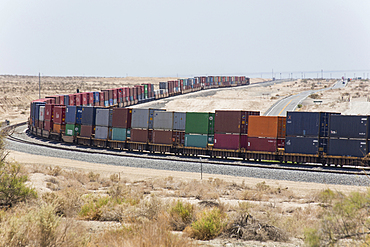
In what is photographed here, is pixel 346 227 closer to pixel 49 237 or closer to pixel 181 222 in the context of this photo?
pixel 181 222

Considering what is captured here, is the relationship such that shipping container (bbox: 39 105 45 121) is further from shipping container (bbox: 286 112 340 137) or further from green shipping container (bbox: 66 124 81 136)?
shipping container (bbox: 286 112 340 137)

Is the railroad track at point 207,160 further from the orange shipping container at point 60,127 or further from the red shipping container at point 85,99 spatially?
the red shipping container at point 85,99

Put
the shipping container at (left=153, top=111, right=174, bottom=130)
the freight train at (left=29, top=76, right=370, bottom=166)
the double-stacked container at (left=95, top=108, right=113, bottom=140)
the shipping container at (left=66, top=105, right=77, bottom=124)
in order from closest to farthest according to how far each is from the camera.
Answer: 1. the freight train at (left=29, top=76, right=370, bottom=166)
2. the shipping container at (left=153, top=111, right=174, bottom=130)
3. the double-stacked container at (left=95, top=108, right=113, bottom=140)
4. the shipping container at (left=66, top=105, right=77, bottom=124)

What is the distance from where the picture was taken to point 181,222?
10.9 metres

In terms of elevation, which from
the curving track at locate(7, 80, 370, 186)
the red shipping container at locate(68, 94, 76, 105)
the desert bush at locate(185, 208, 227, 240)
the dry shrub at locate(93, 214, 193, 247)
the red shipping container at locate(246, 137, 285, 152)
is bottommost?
the curving track at locate(7, 80, 370, 186)

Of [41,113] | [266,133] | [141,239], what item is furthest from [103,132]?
[141,239]

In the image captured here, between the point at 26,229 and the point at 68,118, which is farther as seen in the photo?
the point at 68,118

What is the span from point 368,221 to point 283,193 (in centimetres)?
1126

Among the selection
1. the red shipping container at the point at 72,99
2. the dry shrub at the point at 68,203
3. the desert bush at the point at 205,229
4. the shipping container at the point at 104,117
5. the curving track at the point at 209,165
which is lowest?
the curving track at the point at 209,165

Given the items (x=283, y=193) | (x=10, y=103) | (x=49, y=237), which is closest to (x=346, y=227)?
(x=49, y=237)

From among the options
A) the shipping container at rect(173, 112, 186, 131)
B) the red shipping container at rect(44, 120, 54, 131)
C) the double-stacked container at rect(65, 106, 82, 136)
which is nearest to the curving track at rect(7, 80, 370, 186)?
the double-stacked container at rect(65, 106, 82, 136)

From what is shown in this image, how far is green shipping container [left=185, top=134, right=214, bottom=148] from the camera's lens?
3059 cm

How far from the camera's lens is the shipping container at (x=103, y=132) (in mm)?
35312

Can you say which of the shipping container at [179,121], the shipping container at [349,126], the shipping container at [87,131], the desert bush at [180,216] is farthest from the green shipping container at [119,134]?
the desert bush at [180,216]
